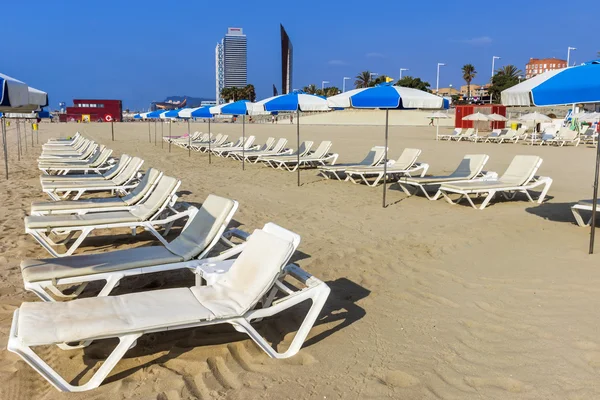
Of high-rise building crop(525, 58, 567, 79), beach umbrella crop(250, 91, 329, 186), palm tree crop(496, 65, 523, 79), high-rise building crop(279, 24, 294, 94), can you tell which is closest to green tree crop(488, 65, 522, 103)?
palm tree crop(496, 65, 523, 79)

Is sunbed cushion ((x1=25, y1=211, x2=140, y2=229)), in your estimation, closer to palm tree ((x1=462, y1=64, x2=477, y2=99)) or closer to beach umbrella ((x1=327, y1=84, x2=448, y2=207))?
beach umbrella ((x1=327, y1=84, x2=448, y2=207))

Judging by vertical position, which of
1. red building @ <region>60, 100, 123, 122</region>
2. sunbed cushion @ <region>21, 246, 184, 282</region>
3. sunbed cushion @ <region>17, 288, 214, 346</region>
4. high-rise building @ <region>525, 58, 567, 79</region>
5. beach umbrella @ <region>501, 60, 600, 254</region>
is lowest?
sunbed cushion @ <region>17, 288, 214, 346</region>

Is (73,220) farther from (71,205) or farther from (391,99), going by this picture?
(391,99)

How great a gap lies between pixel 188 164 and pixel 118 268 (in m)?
10.9

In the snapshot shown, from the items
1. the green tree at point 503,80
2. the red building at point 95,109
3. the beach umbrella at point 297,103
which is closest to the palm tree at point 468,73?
the green tree at point 503,80

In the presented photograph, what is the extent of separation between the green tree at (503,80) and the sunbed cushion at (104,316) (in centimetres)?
6572

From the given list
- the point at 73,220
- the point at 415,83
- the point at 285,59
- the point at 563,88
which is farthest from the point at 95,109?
the point at 563,88

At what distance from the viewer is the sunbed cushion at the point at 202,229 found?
12.9ft

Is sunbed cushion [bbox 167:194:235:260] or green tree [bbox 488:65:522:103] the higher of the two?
green tree [bbox 488:65:522:103]

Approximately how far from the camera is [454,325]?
133 inches

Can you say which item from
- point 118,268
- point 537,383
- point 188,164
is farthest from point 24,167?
point 537,383

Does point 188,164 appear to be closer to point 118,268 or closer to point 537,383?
point 118,268

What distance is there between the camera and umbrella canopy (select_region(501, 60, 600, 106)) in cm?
416

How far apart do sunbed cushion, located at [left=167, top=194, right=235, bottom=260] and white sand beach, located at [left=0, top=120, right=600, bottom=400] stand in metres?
0.38
